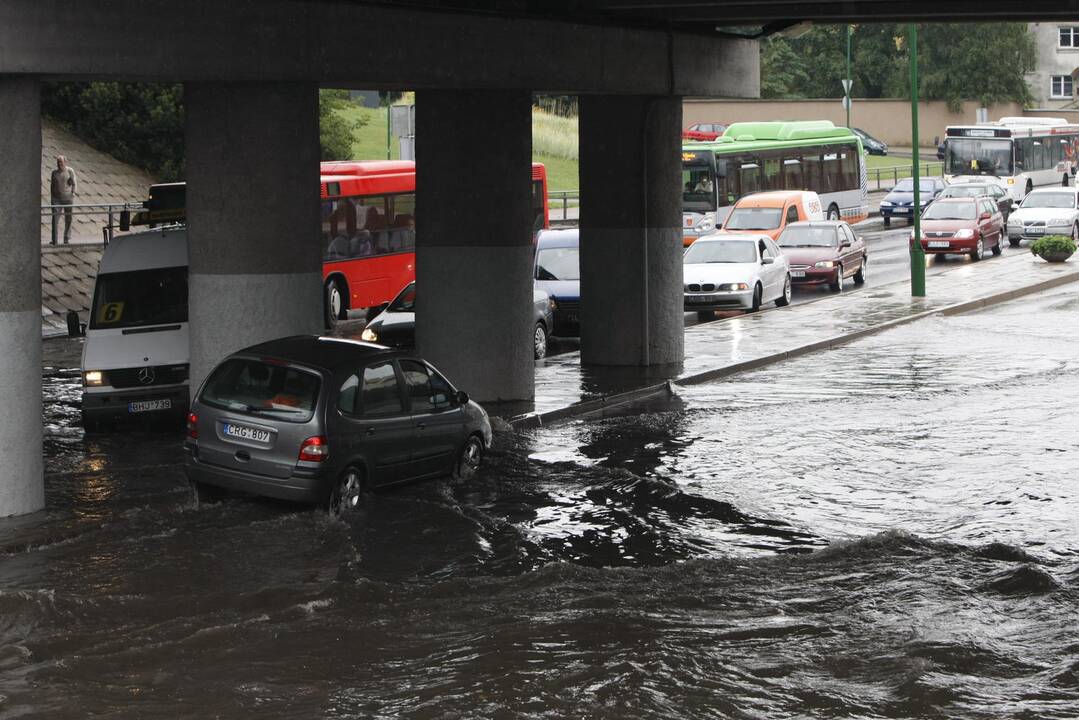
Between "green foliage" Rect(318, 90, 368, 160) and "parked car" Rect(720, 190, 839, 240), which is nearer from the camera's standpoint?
"parked car" Rect(720, 190, 839, 240)

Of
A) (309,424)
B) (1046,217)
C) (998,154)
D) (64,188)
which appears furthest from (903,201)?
(309,424)

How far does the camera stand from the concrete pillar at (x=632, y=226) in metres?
22.6

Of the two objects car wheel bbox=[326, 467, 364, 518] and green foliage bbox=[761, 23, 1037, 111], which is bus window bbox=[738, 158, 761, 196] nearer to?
car wheel bbox=[326, 467, 364, 518]

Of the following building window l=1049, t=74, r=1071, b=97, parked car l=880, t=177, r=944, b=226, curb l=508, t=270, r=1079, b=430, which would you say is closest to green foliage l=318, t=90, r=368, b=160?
parked car l=880, t=177, r=944, b=226

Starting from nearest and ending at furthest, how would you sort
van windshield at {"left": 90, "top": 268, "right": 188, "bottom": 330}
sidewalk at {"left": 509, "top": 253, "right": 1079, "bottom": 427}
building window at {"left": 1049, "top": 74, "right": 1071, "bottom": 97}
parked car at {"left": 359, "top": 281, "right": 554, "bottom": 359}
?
van windshield at {"left": 90, "top": 268, "right": 188, "bottom": 330} < sidewalk at {"left": 509, "top": 253, "right": 1079, "bottom": 427} < parked car at {"left": 359, "top": 281, "right": 554, "bottom": 359} < building window at {"left": 1049, "top": 74, "right": 1071, "bottom": 97}

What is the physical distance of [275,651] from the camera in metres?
10.0

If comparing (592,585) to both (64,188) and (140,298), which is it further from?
(64,188)

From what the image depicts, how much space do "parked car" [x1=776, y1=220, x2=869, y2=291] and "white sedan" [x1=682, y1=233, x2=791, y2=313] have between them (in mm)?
1989

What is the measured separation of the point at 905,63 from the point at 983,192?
44.9m

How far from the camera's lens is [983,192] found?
4794cm

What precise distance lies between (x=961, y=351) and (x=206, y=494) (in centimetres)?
1492

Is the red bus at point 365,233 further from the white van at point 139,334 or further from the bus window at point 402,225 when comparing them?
the white van at point 139,334

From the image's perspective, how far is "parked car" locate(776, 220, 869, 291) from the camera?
112 feet

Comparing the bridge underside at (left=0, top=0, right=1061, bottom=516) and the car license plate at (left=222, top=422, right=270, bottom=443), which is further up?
the bridge underside at (left=0, top=0, right=1061, bottom=516)
